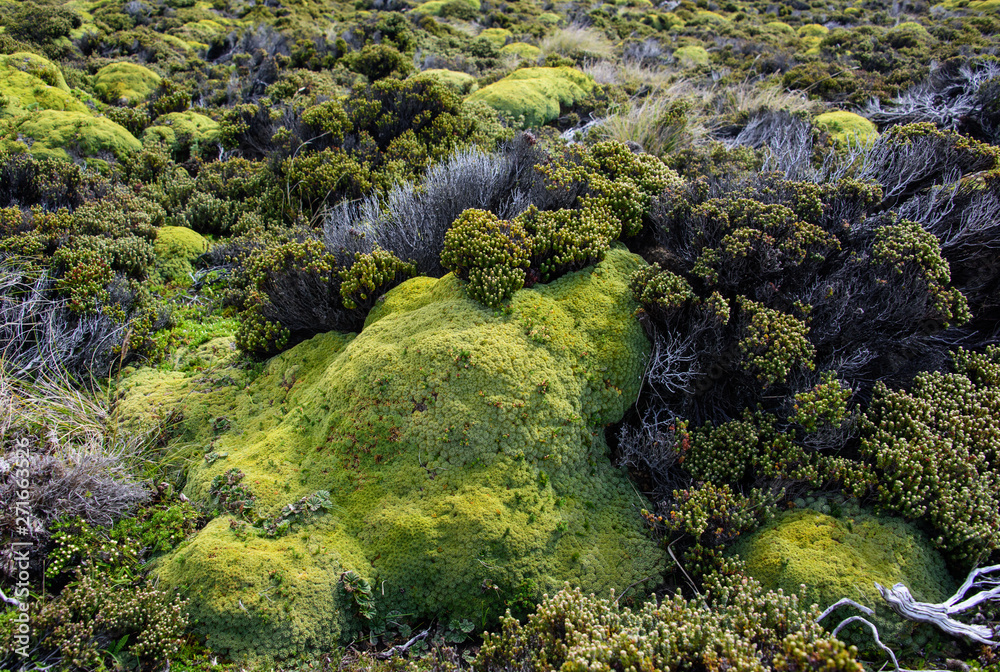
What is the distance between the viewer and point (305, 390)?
5074mm

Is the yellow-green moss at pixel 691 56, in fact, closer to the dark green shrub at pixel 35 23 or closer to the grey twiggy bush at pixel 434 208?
the grey twiggy bush at pixel 434 208

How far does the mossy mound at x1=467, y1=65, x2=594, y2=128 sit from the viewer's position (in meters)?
11.0

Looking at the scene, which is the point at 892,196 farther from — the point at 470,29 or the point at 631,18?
the point at 631,18

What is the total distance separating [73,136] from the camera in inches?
367

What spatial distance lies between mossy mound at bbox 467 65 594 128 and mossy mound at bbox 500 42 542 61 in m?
3.79

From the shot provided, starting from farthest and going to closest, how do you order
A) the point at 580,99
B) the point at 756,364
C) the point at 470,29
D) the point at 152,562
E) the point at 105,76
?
the point at 470,29 < the point at 105,76 < the point at 580,99 < the point at 756,364 < the point at 152,562

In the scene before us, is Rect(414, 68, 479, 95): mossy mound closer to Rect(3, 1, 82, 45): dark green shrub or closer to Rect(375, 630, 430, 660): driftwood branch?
Rect(3, 1, 82, 45): dark green shrub

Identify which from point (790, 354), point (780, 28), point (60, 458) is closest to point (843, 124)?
point (790, 354)

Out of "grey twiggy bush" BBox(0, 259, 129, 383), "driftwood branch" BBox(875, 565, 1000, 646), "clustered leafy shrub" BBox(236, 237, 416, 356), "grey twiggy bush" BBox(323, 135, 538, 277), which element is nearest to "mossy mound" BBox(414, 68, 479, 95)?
"grey twiggy bush" BBox(323, 135, 538, 277)

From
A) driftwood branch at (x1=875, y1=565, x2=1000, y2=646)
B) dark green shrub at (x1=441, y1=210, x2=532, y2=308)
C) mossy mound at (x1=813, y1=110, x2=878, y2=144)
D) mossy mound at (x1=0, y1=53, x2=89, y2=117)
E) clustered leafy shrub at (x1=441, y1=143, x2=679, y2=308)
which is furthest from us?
mossy mound at (x1=0, y1=53, x2=89, y2=117)

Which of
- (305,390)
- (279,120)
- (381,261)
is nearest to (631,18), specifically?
(279,120)

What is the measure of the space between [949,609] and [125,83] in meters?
18.0

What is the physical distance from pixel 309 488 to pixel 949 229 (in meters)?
6.56

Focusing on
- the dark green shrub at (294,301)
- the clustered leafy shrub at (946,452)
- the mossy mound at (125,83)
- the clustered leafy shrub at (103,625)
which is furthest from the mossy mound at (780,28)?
the clustered leafy shrub at (103,625)
